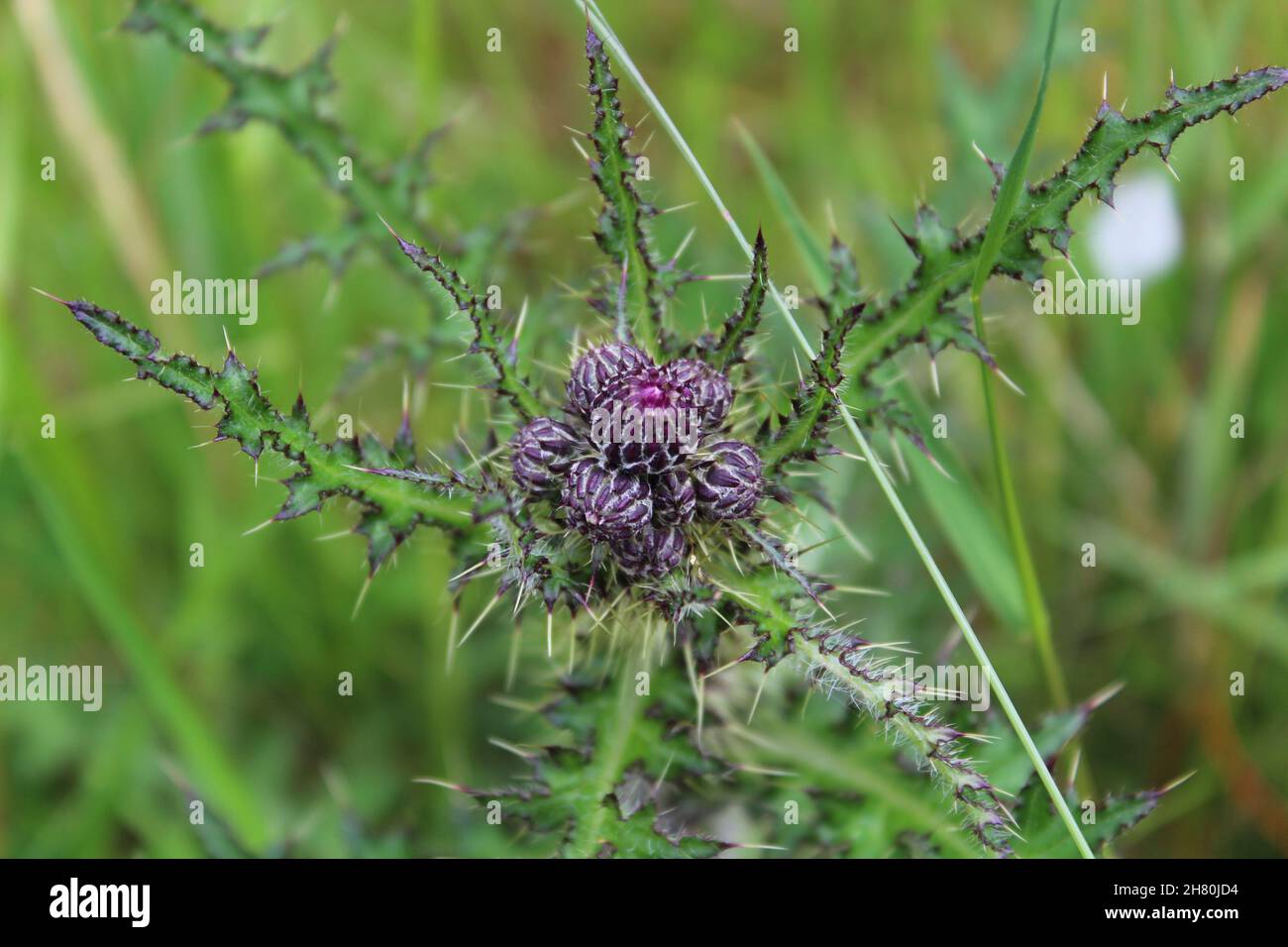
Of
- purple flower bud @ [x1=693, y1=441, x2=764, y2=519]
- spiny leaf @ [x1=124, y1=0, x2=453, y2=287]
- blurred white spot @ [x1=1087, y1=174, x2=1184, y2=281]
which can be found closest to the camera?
purple flower bud @ [x1=693, y1=441, x2=764, y2=519]

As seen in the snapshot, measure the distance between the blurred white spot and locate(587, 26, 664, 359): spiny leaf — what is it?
311 centimetres

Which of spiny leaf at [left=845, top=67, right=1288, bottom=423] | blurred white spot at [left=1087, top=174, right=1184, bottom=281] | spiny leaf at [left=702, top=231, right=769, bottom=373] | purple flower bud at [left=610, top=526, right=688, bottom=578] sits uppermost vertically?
blurred white spot at [left=1087, top=174, right=1184, bottom=281]

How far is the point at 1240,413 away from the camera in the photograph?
5.15 m

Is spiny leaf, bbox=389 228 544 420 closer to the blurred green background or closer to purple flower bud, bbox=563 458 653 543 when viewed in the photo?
purple flower bud, bbox=563 458 653 543

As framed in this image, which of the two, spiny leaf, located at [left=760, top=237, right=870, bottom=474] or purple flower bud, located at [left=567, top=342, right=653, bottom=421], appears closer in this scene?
spiny leaf, located at [left=760, top=237, right=870, bottom=474]

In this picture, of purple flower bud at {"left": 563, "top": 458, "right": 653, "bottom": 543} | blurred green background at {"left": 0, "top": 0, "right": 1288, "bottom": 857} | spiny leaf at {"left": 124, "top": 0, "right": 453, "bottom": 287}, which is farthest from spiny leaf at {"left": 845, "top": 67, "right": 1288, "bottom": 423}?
spiny leaf at {"left": 124, "top": 0, "right": 453, "bottom": 287}

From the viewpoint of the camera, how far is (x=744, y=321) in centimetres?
280

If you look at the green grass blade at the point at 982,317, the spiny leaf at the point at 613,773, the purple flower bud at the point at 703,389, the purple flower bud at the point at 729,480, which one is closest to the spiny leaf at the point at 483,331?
the purple flower bud at the point at 703,389

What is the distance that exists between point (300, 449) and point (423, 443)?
258 cm

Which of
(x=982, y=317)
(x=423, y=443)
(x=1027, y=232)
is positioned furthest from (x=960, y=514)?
(x=423, y=443)

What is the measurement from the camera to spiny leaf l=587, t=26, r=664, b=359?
272 centimetres

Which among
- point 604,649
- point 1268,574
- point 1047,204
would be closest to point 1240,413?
point 1268,574

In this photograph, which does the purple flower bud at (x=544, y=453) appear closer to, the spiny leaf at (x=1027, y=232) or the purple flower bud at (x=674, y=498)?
the purple flower bud at (x=674, y=498)
